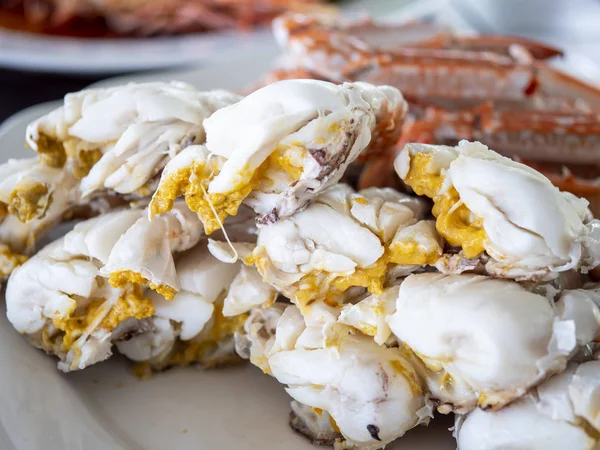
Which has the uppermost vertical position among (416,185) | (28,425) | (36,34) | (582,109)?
(416,185)

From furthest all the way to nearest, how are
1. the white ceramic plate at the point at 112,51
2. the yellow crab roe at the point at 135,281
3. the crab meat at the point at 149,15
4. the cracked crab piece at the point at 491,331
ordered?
the crab meat at the point at 149,15
the white ceramic plate at the point at 112,51
the yellow crab roe at the point at 135,281
the cracked crab piece at the point at 491,331

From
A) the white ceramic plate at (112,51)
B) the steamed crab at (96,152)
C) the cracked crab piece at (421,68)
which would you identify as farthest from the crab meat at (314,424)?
the white ceramic plate at (112,51)

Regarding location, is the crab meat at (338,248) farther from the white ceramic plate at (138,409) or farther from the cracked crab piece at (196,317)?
the white ceramic plate at (138,409)

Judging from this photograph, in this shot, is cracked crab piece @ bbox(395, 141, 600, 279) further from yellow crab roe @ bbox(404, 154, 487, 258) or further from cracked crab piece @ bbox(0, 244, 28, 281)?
cracked crab piece @ bbox(0, 244, 28, 281)

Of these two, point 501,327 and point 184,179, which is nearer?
point 501,327

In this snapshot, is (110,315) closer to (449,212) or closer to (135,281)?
(135,281)

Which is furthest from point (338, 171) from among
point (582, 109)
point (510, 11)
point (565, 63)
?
point (510, 11)

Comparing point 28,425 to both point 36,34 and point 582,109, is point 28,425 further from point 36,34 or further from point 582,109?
point 36,34
